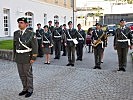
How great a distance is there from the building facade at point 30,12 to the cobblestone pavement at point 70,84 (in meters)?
13.5

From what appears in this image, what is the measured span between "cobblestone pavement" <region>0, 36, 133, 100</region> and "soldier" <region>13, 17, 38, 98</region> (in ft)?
1.58

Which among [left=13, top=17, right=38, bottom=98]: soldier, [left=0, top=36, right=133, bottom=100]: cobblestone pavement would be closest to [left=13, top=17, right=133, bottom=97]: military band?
[left=13, top=17, right=38, bottom=98]: soldier

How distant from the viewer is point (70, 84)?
325 inches

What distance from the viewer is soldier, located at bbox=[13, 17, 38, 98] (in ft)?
22.8

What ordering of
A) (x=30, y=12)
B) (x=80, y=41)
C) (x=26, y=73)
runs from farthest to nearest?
(x=30, y=12), (x=80, y=41), (x=26, y=73)

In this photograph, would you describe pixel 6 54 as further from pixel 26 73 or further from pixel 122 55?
pixel 26 73

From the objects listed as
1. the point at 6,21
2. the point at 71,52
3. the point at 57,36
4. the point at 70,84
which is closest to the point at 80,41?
the point at 57,36

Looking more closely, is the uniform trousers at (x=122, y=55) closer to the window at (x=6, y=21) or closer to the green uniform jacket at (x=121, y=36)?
the green uniform jacket at (x=121, y=36)

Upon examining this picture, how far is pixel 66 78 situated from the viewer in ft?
29.8

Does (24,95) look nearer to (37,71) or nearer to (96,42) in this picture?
(37,71)

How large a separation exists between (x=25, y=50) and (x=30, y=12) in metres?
21.8

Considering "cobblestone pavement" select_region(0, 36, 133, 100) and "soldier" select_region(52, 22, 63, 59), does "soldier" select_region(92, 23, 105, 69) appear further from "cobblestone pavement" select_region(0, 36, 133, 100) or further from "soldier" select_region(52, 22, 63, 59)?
"soldier" select_region(52, 22, 63, 59)

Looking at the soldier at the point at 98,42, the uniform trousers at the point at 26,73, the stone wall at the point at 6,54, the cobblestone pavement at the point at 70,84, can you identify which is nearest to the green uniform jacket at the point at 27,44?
the uniform trousers at the point at 26,73

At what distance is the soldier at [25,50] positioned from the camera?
6961mm
